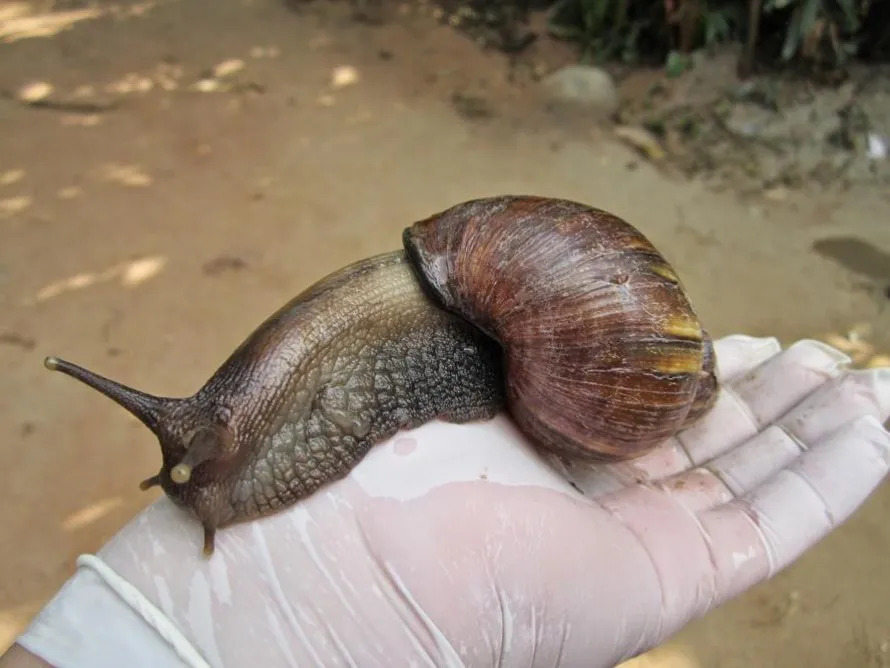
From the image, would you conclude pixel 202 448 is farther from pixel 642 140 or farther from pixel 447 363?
pixel 642 140

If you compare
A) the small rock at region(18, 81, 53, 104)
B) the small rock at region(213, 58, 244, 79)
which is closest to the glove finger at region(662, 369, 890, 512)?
the small rock at region(213, 58, 244, 79)

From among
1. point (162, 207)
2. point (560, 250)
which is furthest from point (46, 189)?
point (560, 250)

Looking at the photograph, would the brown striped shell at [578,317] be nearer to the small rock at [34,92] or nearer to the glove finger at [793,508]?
the glove finger at [793,508]

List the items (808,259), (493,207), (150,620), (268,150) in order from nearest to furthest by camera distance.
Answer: (150,620), (493,207), (808,259), (268,150)

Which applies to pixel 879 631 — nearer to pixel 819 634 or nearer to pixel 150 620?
pixel 819 634

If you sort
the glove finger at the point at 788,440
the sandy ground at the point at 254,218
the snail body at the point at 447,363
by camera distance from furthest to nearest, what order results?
the sandy ground at the point at 254,218 < the glove finger at the point at 788,440 < the snail body at the point at 447,363

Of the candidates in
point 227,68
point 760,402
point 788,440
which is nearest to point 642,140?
point 227,68

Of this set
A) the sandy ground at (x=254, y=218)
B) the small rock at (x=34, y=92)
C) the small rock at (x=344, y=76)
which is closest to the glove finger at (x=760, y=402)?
the sandy ground at (x=254, y=218)
